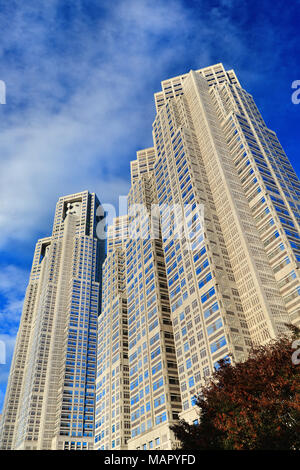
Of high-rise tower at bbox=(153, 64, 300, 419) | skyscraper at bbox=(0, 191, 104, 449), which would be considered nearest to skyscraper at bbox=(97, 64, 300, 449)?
high-rise tower at bbox=(153, 64, 300, 419)

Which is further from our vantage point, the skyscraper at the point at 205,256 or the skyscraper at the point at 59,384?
the skyscraper at the point at 59,384

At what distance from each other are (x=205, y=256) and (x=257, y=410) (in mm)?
65012

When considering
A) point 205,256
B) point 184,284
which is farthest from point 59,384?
point 205,256

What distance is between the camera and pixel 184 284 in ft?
333

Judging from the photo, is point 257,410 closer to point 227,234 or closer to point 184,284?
point 184,284

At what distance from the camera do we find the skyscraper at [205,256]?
85.6m

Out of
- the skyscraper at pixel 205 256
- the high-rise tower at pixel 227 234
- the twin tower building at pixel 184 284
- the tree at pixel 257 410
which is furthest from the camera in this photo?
the twin tower building at pixel 184 284

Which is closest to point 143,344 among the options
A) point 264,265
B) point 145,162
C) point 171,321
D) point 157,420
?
point 171,321

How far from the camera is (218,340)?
3268 inches

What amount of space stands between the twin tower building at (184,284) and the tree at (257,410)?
1720 inches

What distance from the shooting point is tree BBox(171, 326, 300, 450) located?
2898cm

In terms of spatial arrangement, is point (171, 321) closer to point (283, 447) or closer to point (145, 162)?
point (283, 447)

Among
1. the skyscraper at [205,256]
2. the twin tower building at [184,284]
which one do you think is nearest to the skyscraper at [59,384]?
the twin tower building at [184,284]

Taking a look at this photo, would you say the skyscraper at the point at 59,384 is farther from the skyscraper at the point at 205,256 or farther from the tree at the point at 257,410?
the tree at the point at 257,410
